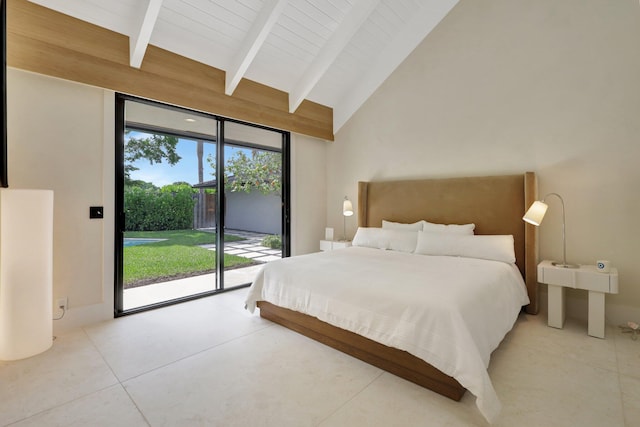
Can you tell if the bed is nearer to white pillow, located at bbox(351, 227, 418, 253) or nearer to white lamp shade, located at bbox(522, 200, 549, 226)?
white pillow, located at bbox(351, 227, 418, 253)

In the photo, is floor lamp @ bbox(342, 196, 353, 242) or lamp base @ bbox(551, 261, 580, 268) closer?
lamp base @ bbox(551, 261, 580, 268)

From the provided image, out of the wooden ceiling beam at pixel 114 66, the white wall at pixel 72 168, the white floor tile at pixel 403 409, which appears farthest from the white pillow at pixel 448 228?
the white wall at pixel 72 168

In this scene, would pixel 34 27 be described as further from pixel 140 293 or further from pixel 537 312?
pixel 537 312

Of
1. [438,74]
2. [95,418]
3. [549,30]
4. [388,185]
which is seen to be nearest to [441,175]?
[388,185]

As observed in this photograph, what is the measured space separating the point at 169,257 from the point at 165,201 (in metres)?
0.98

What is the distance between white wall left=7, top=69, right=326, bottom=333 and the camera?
255 cm

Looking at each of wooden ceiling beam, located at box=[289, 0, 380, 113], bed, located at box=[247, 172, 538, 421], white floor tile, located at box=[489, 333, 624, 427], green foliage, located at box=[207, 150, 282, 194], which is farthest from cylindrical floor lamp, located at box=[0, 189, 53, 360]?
white floor tile, located at box=[489, 333, 624, 427]

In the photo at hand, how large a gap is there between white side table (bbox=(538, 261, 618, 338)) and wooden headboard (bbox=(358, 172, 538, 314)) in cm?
34

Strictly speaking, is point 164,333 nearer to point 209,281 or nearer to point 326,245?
point 209,281

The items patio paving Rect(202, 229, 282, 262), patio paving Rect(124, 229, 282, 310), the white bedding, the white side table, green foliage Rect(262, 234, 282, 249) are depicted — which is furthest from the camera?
green foliage Rect(262, 234, 282, 249)

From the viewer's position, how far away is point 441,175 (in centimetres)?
389

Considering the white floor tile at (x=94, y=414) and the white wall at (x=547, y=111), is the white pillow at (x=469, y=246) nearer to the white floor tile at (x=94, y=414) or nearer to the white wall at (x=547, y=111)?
the white wall at (x=547, y=111)

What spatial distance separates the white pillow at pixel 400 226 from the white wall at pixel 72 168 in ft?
10.8

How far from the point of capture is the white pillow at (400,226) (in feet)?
12.6
